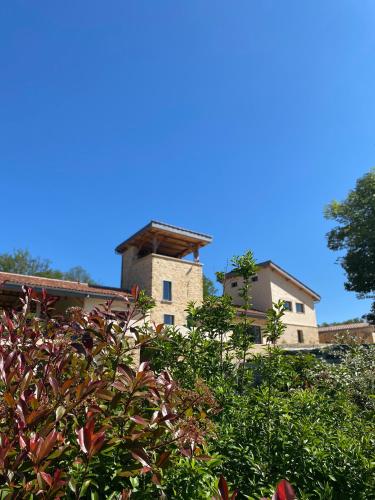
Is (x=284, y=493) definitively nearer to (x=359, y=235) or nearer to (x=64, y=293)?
(x=64, y=293)

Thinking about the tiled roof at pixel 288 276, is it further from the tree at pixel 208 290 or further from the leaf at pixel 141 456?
the leaf at pixel 141 456

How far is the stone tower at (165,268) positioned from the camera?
22875mm

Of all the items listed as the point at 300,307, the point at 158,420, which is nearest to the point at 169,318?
the point at 300,307

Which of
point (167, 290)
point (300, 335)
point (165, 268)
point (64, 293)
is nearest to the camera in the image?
point (64, 293)

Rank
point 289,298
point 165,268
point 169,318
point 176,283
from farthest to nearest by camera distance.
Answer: point 289,298
point 176,283
point 165,268
point 169,318

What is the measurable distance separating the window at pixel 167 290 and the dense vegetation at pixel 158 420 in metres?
18.3

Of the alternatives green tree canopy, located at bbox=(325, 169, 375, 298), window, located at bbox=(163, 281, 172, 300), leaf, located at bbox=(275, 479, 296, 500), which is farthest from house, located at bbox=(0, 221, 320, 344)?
leaf, located at bbox=(275, 479, 296, 500)

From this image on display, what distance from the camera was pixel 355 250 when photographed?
26562 mm

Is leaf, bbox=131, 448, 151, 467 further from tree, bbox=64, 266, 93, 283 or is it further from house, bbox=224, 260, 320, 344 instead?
tree, bbox=64, 266, 93, 283

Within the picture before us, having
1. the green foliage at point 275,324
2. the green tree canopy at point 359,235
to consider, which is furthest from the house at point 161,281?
the green foliage at point 275,324

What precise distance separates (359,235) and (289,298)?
9360 millimetres

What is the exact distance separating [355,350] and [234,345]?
2585mm

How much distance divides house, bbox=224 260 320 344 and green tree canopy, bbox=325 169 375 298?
242 inches

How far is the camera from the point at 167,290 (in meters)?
23.4
